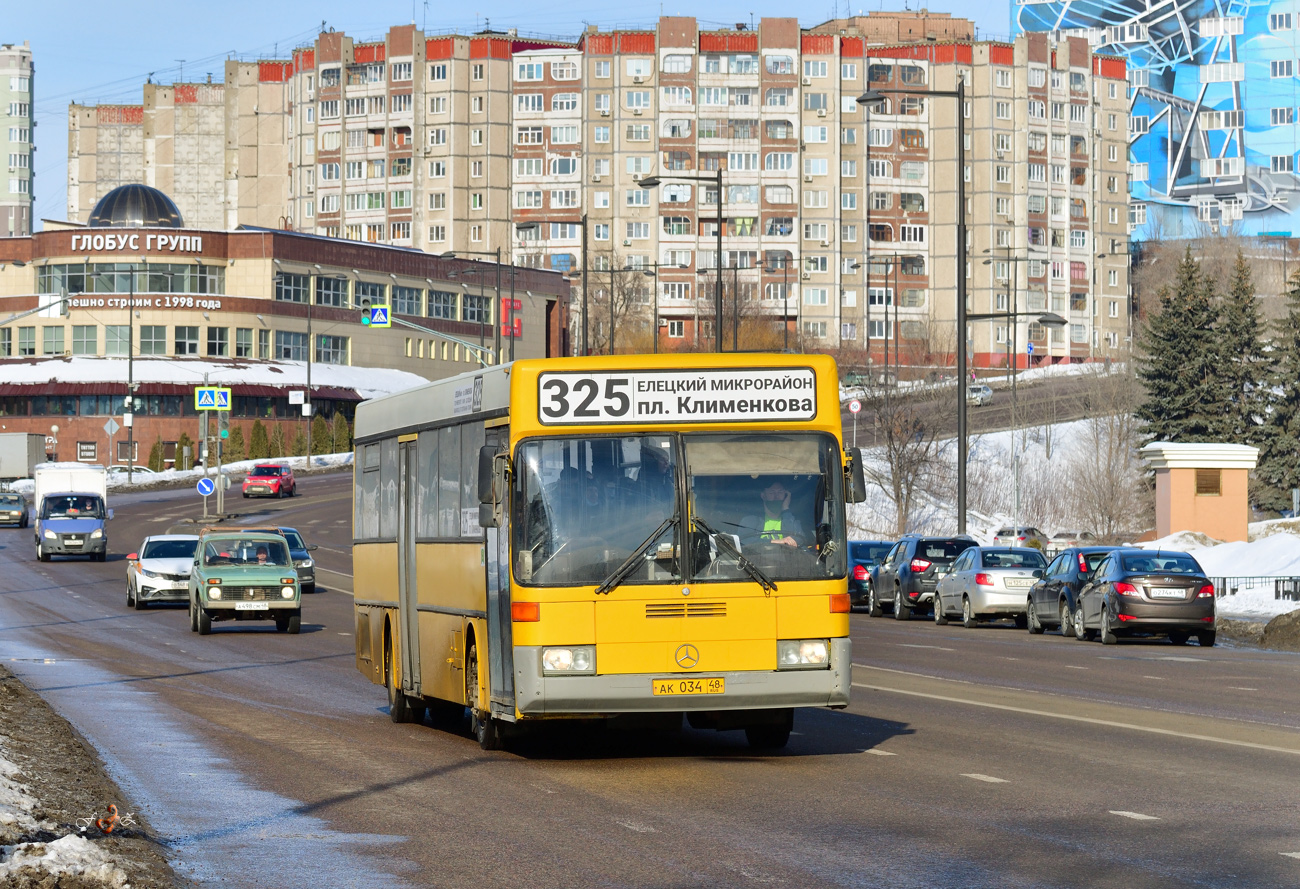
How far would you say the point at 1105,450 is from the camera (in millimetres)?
87688

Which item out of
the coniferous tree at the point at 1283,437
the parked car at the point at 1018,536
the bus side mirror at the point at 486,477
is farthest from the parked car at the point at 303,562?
the coniferous tree at the point at 1283,437

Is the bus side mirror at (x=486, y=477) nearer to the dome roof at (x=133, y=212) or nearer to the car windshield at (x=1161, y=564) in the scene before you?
the car windshield at (x=1161, y=564)

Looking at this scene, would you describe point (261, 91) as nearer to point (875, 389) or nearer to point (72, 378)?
point (72, 378)

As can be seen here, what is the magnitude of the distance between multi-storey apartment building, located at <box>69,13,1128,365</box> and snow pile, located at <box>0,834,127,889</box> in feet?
455

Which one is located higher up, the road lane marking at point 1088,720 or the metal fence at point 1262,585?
the metal fence at point 1262,585

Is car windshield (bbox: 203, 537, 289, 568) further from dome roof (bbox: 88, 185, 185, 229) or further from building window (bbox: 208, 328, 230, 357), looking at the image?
dome roof (bbox: 88, 185, 185, 229)

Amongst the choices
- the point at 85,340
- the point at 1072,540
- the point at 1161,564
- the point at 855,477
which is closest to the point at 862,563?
A: the point at 1161,564

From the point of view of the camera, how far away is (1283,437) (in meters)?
74.9

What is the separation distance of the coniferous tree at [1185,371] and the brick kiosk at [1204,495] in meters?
28.8

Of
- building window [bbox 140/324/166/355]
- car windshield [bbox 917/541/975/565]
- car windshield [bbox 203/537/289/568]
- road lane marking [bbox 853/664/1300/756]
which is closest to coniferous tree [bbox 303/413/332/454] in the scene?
building window [bbox 140/324/166/355]

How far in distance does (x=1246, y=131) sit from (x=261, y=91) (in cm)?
8978

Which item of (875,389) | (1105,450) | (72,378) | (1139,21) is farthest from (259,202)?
(1105,450)

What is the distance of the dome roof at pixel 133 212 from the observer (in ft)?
409

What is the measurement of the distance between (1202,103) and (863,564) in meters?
144
